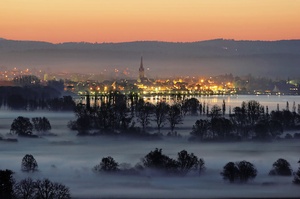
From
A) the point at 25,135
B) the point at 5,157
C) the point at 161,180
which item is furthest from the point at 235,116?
the point at 161,180

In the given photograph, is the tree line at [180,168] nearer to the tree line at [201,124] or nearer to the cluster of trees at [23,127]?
the tree line at [201,124]

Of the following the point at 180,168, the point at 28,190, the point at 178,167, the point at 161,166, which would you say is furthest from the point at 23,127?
the point at 28,190

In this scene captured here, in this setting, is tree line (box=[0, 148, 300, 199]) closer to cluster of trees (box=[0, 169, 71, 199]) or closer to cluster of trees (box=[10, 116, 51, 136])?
cluster of trees (box=[0, 169, 71, 199])

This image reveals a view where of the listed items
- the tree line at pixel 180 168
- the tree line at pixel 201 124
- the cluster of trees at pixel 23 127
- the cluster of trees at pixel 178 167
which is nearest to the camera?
the tree line at pixel 180 168

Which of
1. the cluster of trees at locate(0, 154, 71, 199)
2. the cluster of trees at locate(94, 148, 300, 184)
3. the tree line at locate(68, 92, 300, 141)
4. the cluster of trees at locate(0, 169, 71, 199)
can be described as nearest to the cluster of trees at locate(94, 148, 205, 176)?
the cluster of trees at locate(94, 148, 300, 184)

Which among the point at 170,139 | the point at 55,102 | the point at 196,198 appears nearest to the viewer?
the point at 196,198

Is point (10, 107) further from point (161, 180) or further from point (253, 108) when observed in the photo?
point (161, 180)

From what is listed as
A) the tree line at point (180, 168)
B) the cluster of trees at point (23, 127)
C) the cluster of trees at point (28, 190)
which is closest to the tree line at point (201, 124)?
the cluster of trees at point (23, 127)

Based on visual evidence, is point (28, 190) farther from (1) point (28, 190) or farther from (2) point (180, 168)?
(2) point (180, 168)

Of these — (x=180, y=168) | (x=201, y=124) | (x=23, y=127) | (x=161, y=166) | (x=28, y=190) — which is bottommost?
(x=28, y=190)

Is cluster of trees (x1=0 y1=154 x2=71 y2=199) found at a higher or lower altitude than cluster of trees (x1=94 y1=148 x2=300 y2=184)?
lower

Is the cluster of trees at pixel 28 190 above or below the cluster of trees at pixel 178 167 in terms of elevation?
below
